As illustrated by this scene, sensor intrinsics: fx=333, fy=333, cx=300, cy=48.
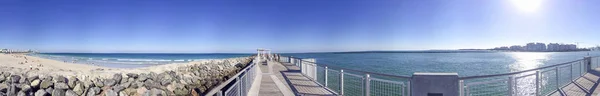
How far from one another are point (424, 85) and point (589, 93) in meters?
5.45

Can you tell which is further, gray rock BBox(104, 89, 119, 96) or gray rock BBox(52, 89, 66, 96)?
gray rock BBox(52, 89, 66, 96)

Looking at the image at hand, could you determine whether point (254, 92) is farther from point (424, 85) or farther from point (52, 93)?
point (52, 93)

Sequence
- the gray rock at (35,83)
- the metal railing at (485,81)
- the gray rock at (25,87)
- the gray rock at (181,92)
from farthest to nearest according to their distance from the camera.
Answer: the gray rock at (35,83), the gray rock at (25,87), the gray rock at (181,92), the metal railing at (485,81)

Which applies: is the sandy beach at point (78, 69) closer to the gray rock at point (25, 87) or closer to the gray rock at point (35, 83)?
the gray rock at point (35, 83)

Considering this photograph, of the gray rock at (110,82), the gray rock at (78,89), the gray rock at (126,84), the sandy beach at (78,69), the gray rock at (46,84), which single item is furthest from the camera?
the sandy beach at (78,69)

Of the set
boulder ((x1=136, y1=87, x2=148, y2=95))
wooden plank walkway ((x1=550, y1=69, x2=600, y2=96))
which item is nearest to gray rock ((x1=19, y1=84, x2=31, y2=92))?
boulder ((x1=136, y1=87, x2=148, y2=95))

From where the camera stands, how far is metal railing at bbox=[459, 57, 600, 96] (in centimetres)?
476

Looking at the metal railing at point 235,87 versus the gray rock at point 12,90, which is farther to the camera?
the gray rock at point 12,90

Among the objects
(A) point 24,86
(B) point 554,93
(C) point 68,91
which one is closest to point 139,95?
(C) point 68,91

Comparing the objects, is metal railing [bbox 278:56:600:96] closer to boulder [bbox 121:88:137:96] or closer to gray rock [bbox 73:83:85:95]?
boulder [bbox 121:88:137:96]

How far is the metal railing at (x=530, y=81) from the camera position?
476cm

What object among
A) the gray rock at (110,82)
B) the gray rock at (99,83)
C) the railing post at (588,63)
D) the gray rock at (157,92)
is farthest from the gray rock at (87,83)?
the railing post at (588,63)

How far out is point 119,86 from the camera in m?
9.88

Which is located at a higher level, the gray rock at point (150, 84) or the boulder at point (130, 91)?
the gray rock at point (150, 84)
